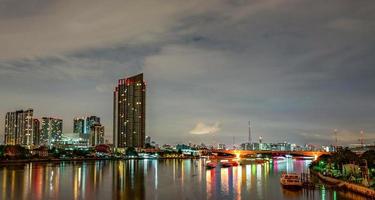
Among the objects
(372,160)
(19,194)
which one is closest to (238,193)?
(372,160)

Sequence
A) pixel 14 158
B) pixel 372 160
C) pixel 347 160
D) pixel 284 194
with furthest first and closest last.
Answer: pixel 14 158
pixel 347 160
pixel 372 160
pixel 284 194

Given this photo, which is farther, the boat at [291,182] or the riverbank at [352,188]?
the boat at [291,182]

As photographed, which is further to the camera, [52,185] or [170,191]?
[52,185]

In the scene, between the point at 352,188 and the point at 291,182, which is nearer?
the point at 352,188

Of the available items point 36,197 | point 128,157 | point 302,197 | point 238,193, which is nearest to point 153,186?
point 238,193

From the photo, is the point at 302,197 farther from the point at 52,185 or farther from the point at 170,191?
the point at 52,185

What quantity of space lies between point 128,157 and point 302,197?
159126 mm

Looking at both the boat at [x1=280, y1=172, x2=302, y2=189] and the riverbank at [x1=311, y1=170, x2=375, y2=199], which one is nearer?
the riverbank at [x1=311, y1=170, x2=375, y2=199]

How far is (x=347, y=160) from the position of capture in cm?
5659

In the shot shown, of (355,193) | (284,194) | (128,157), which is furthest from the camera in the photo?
(128,157)

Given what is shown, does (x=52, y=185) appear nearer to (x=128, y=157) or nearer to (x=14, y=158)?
(x=14, y=158)

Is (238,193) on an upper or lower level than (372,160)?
lower

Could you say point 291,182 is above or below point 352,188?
below

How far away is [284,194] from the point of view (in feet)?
145
